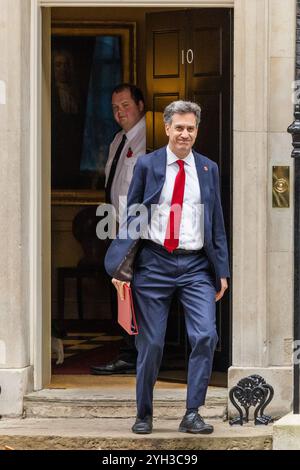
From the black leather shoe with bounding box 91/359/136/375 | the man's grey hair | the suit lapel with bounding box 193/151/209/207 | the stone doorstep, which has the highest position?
the man's grey hair

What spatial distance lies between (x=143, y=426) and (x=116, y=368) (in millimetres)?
1920

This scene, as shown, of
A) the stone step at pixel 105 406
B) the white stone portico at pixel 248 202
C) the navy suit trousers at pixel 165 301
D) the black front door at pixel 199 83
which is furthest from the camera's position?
the black front door at pixel 199 83

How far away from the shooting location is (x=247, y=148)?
980 cm

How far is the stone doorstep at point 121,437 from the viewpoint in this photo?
9.12m

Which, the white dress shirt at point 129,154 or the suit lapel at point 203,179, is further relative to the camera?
the white dress shirt at point 129,154

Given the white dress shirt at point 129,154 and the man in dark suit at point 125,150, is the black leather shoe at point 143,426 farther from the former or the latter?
the white dress shirt at point 129,154

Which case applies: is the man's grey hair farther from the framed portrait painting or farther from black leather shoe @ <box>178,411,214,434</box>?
the framed portrait painting

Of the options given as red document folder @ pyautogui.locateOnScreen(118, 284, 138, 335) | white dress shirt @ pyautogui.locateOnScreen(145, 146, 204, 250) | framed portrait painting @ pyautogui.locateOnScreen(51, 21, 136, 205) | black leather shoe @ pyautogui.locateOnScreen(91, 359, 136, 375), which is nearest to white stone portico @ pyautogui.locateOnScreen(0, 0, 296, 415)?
white dress shirt @ pyautogui.locateOnScreen(145, 146, 204, 250)

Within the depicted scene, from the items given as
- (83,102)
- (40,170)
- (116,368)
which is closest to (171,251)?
(40,170)

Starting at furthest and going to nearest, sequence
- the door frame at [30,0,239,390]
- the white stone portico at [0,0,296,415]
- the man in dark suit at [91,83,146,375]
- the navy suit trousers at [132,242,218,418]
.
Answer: the man in dark suit at [91,83,146,375], the door frame at [30,0,239,390], the white stone portico at [0,0,296,415], the navy suit trousers at [132,242,218,418]

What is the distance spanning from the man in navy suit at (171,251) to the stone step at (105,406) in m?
0.83

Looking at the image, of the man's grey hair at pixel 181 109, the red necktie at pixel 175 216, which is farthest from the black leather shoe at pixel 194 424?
the man's grey hair at pixel 181 109

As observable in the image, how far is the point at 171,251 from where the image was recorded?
29.6ft

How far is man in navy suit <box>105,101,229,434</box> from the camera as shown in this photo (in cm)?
902
